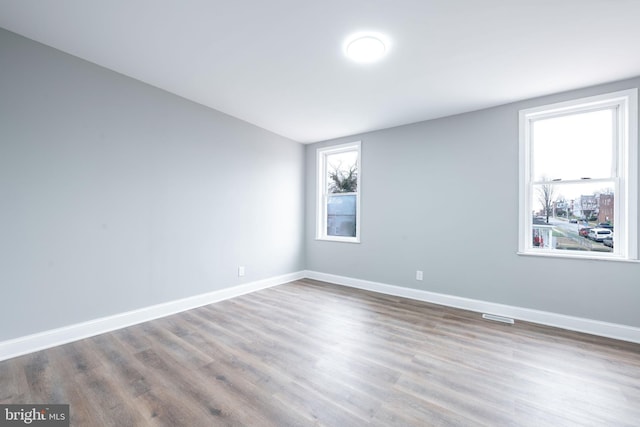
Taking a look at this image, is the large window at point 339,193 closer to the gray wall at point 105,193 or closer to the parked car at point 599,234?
the gray wall at point 105,193

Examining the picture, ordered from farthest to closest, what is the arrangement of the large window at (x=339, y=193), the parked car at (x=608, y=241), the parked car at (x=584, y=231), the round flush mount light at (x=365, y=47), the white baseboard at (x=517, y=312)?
the large window at (x=339, y=193), the parked car at (x=584, y=231), the parked car at (x=608, y=241), the white baseboard at (x=517, y=312), the round flush mount light at (x=365, y=47)

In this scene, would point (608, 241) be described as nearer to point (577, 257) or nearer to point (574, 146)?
point (577, 257)

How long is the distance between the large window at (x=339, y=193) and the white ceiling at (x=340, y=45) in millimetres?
1518

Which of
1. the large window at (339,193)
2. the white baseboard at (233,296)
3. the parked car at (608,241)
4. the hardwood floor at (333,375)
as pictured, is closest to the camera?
the hardwood floor at (333,375)

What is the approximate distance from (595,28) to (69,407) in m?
4.39

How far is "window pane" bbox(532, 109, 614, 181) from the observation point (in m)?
2.75

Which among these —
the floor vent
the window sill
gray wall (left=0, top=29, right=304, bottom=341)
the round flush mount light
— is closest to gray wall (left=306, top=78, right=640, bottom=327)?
the window sill

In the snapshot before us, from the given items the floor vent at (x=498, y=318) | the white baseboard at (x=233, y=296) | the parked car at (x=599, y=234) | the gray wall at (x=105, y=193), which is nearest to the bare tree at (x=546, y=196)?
the parked car at (x=599, y=234)

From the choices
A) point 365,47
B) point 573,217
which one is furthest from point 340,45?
point 573,217

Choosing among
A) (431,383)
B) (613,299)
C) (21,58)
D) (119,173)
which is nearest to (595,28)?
(613,299)

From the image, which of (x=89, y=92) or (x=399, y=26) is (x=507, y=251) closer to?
(x=399, y=26)

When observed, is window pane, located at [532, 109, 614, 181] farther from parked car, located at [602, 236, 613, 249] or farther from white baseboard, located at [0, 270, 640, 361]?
white baseboard, located at [0, 270, 640, 361]

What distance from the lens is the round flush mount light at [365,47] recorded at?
208 cm

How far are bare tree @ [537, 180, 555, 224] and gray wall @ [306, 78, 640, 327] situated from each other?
0.29 meters
